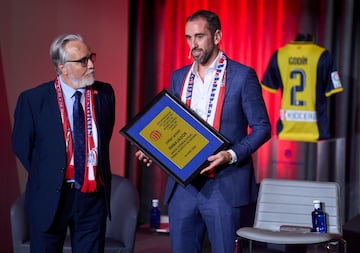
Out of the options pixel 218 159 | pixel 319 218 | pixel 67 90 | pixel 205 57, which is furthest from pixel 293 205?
pixel 67 90

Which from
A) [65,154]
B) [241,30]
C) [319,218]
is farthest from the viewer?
[241,30]

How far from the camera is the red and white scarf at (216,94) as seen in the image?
12.0 ft

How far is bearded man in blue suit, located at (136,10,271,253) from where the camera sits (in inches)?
144

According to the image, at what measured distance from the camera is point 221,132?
3.69m

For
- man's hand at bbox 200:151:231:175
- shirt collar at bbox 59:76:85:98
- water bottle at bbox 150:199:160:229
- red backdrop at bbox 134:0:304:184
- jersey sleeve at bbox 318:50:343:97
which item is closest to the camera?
man's hand at bbox 200:151:231:175

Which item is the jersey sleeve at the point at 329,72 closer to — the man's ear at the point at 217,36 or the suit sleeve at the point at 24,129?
the man's ear at the point at 217,36

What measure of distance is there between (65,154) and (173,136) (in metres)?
0.53

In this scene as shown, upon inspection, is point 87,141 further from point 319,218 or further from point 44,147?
point 319,218

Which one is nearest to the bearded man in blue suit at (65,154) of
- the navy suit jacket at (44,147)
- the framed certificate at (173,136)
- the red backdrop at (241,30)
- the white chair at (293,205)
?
the navy suit jacket at (44,147)

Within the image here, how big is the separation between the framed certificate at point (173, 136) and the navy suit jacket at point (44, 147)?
224 millimetres

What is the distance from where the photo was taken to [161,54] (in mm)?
7988

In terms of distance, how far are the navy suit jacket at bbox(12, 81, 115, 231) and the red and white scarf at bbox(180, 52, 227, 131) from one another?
46 centimetres

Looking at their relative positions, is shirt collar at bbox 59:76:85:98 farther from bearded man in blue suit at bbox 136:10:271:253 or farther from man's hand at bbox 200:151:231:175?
man's hand at bbox 200:151:231:175

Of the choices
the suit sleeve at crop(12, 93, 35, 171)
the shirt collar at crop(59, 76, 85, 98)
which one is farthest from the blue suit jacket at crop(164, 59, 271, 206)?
the suit sleeve at crop(12, 93, 35, 171)
